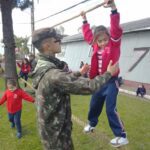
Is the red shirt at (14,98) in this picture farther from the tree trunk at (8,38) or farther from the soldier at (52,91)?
the tree trunk at (8,38)

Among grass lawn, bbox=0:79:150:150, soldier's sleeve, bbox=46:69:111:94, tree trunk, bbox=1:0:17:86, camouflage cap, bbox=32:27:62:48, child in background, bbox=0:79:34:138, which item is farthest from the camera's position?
tree trunk, bbox=1:0:17:86

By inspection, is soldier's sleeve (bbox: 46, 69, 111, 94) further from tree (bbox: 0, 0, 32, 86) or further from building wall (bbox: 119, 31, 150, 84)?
building wall (bbox: 119, 31, 150, 84)

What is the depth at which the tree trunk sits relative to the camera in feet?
60.4

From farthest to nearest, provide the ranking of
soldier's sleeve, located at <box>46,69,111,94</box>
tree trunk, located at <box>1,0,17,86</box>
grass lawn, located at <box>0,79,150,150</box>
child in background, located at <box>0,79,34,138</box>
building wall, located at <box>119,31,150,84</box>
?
1. building wall, located at <box>119,31,150,84</box>
2. tree trunk, located at <box>1,0,17,86</box>
3. child in background, located at <box>0,79,34,138</box>
4. grass lawn, located at <box>0,79,150,150</box>
5. soldier's sleeve, located at <box>46,69,111,94</box>

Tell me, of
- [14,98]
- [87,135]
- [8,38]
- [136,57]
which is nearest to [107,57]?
[87,135]

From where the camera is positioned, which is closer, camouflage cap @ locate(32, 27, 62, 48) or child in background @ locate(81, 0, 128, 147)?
camouflage cap @ locate(32, 27, 62, 48)

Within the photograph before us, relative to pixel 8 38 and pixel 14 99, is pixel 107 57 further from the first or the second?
pixel 8 38

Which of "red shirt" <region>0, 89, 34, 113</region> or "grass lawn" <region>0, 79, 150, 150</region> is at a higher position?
"red shirt" <region>0, 89, 34, 113</region>

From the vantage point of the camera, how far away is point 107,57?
18.5ft

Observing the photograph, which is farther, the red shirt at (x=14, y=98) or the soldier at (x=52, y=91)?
the red shirt at (x=14, y=98)

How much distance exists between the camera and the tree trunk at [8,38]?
60.4 ft

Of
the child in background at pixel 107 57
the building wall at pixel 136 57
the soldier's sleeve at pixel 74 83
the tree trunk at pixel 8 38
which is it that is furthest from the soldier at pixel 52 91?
the building wall at pixel 136 57

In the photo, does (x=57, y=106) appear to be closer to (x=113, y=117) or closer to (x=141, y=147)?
(x=113, y=117)

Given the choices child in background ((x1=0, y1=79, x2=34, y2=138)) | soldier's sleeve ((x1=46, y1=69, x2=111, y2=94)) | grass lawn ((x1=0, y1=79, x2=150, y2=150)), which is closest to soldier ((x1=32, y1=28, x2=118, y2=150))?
soldier's sleeve ((x1=46, y1=69, x2=111, y2=94))
